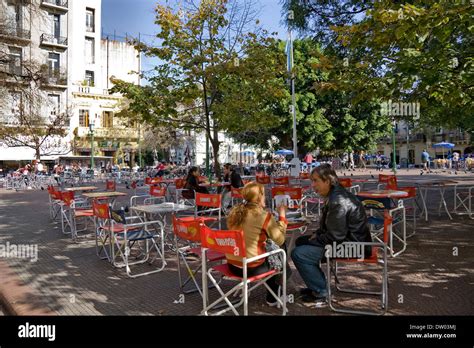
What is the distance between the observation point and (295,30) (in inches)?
448

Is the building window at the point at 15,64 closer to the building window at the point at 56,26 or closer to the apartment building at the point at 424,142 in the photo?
the building window at the point at 56,26

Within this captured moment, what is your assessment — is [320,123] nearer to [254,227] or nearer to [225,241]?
[254,227]

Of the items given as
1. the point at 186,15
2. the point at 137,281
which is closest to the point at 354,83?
the point at 137,281

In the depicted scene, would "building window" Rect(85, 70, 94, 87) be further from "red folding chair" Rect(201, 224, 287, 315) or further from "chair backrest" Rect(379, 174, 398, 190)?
"red folding chair" Rect(201, 224, 287, 315)

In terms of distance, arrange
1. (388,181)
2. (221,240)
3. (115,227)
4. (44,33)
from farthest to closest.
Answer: (44,33), (388,181), (115,227), (221,240)

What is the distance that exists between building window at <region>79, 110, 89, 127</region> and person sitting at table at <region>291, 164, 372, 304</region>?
39.6 meters

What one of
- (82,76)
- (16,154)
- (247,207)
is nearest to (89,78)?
(82,76)

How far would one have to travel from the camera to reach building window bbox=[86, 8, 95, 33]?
40278mm

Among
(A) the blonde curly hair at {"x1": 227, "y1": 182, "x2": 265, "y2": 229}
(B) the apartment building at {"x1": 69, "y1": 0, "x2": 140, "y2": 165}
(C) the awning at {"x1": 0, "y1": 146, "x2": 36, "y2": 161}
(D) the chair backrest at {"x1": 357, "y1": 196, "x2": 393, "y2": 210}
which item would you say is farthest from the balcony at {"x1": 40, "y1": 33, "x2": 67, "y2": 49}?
(A) the blonde curly hair at {"x1": 227, "y1": 182, "x2": 265, "y2": 229}

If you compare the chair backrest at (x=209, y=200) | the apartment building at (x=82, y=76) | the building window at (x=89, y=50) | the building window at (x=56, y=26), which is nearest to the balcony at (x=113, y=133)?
the apartment building at (x=82, y=76)

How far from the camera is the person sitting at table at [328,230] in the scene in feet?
13.9
